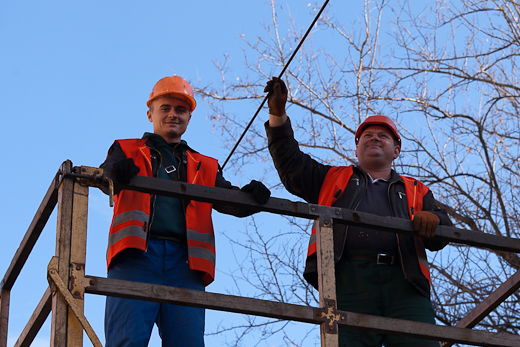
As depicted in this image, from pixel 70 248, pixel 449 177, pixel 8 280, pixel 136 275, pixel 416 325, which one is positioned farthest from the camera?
pixel 449 177

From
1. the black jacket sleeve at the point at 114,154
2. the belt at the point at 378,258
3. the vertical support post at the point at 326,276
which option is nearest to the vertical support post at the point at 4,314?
the black jacket sleeve at the point at 114,154

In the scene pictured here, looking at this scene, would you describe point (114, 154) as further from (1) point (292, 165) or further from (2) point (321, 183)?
(2) point (321, 183)

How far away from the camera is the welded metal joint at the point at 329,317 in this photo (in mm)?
3402

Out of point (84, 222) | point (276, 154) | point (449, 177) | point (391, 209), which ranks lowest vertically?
point (84, 222)

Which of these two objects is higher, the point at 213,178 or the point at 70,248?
the point at 213,178

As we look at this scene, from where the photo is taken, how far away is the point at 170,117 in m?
4.46

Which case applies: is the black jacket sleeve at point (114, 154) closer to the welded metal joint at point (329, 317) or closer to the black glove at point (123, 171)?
the black glove at point (123, 171)

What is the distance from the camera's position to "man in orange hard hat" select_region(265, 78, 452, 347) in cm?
414

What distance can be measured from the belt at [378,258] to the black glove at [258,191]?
0.91m

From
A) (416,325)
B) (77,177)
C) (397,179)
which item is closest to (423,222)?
(416,325)

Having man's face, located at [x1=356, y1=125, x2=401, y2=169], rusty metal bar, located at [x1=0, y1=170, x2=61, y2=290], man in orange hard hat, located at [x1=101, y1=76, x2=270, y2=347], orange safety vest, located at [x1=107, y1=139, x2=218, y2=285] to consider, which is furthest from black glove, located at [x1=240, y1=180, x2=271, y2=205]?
man's face, located at [x1=356, y1=125, x2=401, y2=169]

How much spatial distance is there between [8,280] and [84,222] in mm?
1211

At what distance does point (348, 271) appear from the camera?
4258mm

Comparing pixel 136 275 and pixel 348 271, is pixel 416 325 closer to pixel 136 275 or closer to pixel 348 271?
pixel 348 271
